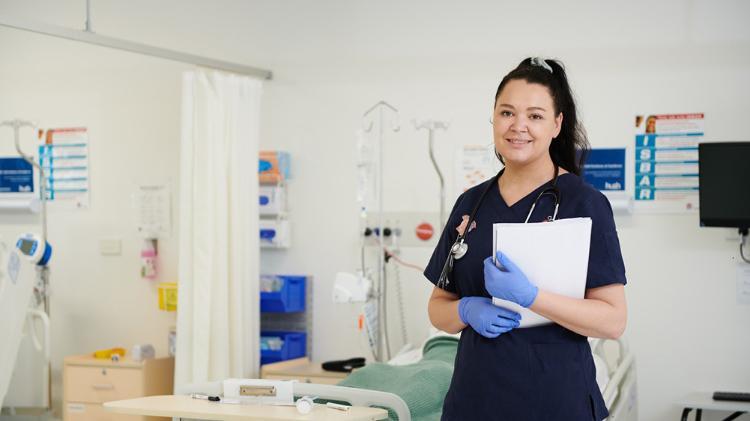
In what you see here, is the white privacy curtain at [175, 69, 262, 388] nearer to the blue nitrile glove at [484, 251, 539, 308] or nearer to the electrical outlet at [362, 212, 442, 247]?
the electrical outlet at [362, 212, 442, 247]

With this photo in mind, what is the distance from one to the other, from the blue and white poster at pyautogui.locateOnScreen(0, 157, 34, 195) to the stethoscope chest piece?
451 centimetres

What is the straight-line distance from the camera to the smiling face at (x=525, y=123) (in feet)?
6.19

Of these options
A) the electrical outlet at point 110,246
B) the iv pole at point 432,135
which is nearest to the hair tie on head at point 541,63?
the iv pole at point 432,135

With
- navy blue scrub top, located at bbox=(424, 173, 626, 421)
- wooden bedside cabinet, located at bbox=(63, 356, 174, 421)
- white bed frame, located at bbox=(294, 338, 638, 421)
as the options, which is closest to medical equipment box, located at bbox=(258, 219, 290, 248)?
wooden bedside cabinet, located at bbox=(63, 356, 174, 421)

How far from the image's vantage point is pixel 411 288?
495 cm

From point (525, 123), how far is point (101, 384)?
3.66 m

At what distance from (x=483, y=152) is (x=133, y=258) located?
2.35m

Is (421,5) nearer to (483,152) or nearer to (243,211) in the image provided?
(483,152)

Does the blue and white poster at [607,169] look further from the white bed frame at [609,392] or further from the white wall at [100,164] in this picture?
the white wall at [100,164]

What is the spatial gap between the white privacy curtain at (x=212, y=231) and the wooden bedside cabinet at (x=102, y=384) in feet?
1.78

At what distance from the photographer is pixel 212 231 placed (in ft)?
14.4

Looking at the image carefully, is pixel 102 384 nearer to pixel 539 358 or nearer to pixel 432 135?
pixel 432 135

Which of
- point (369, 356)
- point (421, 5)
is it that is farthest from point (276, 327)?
point (421, 5)

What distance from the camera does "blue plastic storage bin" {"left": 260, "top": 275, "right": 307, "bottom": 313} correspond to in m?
4.93
